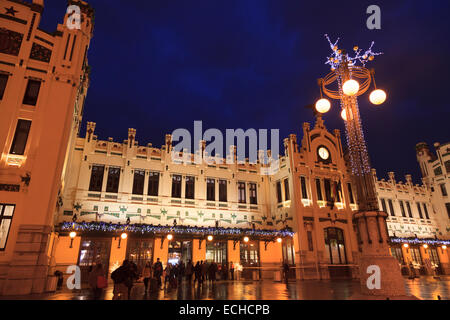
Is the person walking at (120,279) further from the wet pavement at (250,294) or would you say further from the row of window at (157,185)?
the row of window at (157,185)

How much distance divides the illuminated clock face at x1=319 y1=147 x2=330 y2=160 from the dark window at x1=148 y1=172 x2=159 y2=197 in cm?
1766

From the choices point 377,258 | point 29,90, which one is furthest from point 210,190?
point 377,258

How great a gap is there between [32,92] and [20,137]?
116 inches

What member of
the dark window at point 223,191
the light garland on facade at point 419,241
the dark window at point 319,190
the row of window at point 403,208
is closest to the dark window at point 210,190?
the dark window at point 223,191

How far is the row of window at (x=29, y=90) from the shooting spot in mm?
15595

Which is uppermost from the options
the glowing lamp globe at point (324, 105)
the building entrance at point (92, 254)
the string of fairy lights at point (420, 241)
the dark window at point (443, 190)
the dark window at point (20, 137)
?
the dark window at point (443, 190)

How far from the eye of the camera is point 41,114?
15.8 meters

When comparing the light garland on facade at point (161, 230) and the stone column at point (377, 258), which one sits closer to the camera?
the stone column at point (377, 258)

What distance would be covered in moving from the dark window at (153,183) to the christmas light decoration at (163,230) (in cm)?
448

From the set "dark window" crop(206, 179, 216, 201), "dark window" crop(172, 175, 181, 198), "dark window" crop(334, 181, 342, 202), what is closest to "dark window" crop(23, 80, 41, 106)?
"dark window" crop(172, 175, 181, 198)

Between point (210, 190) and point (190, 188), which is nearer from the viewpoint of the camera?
point (190, 188)

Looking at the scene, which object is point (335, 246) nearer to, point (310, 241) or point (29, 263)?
point (310, 241)

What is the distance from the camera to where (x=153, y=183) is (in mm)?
24531

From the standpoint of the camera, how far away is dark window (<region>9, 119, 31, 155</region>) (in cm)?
1496
